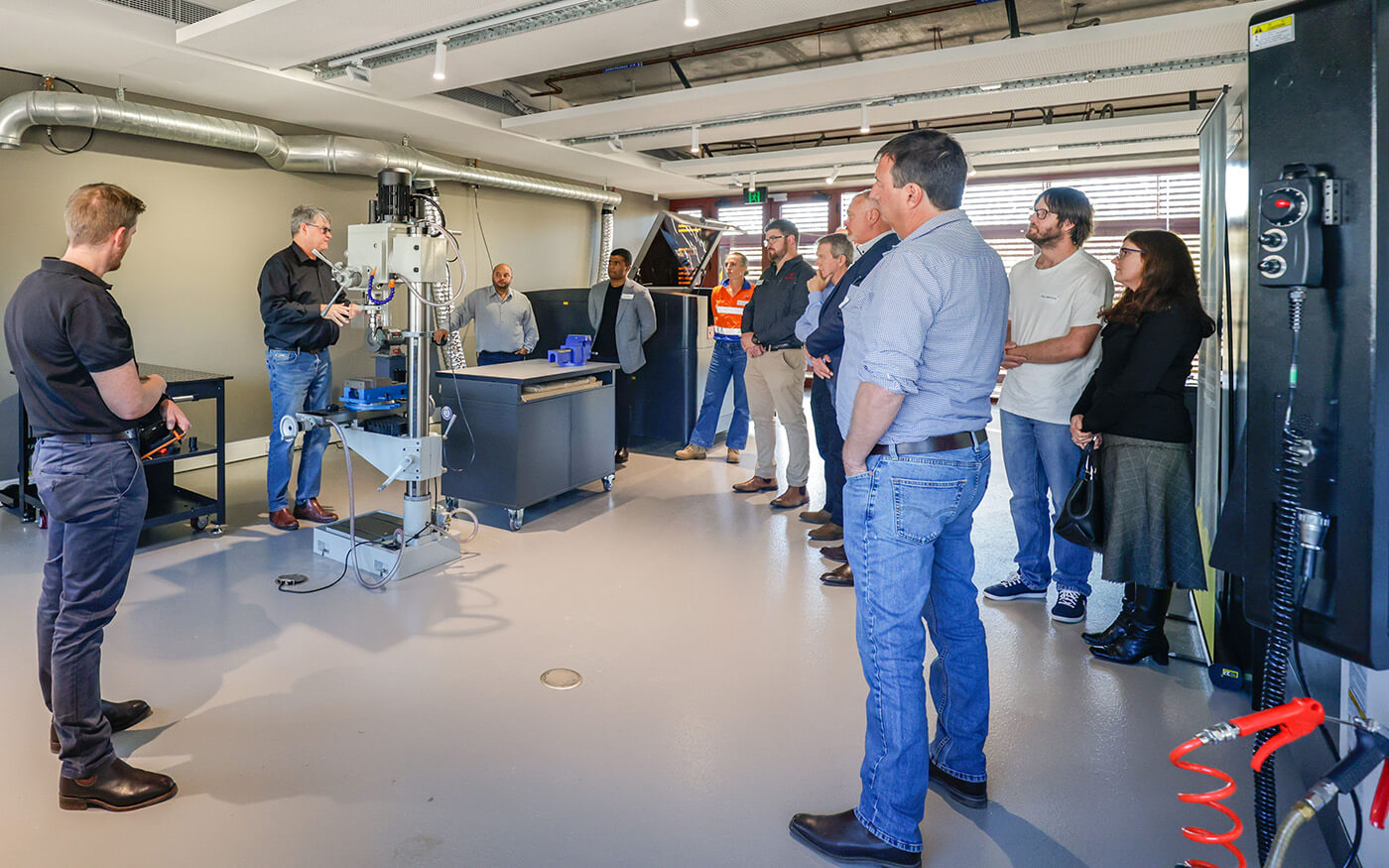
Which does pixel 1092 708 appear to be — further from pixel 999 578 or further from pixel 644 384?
pixel 644 384

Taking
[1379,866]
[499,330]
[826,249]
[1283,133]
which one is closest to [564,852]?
[1379,866]

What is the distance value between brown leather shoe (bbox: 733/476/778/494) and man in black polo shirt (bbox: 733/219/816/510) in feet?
0.43

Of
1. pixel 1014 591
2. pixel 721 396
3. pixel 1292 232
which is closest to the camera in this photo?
pixel 1292 232

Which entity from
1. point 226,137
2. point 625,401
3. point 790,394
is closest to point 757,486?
point 790,394

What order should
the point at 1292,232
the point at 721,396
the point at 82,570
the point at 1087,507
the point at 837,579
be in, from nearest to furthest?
the point at 1292,232, the point at 82,570, the point at 1087,507, the point at 837,579, the point at 721,396

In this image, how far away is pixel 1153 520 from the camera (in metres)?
2.80

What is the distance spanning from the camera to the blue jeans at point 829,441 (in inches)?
171

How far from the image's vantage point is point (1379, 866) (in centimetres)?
168

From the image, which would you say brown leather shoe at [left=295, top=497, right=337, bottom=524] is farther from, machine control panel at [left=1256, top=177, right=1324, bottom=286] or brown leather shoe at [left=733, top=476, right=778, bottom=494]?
machine control panel at [left=1256, top=177, right=1324, bottom=286]

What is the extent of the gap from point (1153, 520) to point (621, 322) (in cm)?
441

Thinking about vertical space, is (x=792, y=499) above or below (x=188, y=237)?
below

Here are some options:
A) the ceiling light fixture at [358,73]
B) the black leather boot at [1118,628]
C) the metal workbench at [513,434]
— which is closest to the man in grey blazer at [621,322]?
the metal workbench at [513,434]

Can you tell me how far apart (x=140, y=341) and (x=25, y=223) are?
95cm

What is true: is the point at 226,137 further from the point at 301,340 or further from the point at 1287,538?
the point at 1287,538
